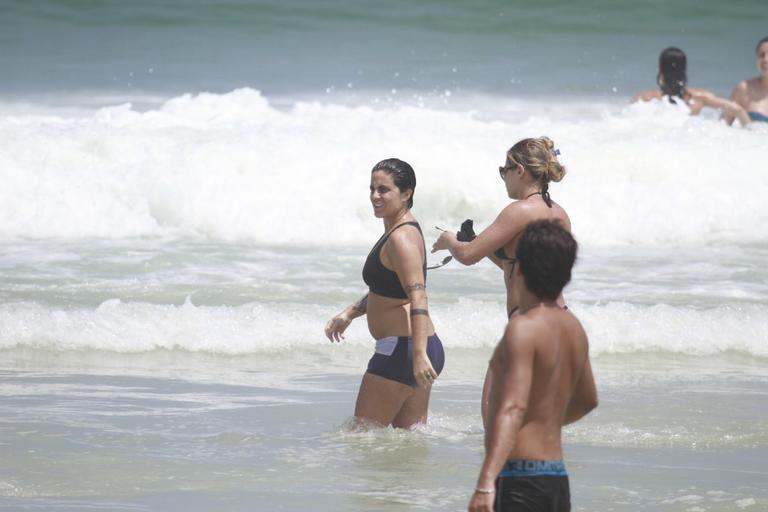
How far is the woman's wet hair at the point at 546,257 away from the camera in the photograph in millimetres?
3588

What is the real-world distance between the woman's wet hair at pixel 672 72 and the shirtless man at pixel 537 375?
1180 cm

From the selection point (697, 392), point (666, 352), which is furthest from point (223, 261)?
point (697, 392)

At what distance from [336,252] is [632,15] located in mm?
16628

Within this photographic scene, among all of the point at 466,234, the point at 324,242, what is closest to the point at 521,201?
the point at 466,234

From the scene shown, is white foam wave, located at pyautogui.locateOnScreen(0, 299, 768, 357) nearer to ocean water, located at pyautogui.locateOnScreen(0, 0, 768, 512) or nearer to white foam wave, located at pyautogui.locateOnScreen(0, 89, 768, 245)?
ocean water, located at pyautogui.locateOnScreen(0, 0, 768, 512)

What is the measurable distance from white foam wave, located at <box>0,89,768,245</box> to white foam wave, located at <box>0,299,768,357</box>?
14.6 ft

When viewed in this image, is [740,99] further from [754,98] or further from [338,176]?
[338,176]

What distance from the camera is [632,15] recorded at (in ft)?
91.1

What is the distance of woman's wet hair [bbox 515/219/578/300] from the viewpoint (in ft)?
11.8

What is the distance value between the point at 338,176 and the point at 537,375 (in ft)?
38.4

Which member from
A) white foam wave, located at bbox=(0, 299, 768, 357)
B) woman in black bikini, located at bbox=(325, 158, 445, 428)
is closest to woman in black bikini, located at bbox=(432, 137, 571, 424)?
woman in black bikini, located at bbox=(325, 158, 445, 428)

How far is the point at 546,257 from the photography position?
3604 millimetres

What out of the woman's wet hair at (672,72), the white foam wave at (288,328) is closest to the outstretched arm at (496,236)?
the white foam wave at (288,328)

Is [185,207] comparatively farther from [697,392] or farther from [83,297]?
[697,392]
